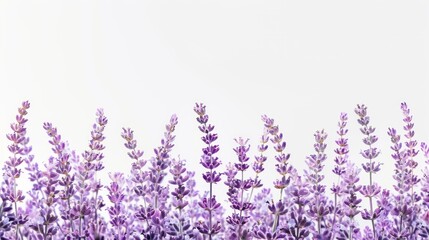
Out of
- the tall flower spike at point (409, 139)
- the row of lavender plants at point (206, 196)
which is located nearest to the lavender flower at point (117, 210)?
the row of lavender plants at point (206, 196)

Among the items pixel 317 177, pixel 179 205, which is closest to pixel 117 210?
pixel 179 205

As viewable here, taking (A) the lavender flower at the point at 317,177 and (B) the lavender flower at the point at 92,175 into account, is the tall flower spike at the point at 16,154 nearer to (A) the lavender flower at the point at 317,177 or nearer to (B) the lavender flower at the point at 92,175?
(B) the lavender flower at the point at 92,175

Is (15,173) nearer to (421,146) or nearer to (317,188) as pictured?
(317,188)

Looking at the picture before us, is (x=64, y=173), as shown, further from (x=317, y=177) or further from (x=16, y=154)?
(x=317, y=177)

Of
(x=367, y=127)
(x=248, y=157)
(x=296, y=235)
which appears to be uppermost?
(x=367, y=127)

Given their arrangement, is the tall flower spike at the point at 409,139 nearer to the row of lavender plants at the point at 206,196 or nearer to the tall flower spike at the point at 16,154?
the row of lavender plants at the point at 206,196

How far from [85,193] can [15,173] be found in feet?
0.83

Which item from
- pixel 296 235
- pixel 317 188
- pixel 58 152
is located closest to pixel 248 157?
pixel 317 188

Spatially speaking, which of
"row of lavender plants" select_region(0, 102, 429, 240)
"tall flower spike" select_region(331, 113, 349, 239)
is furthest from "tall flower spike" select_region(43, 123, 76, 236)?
"tall flower spike" select_region(331, 113, 349, 239)

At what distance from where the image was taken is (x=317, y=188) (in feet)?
7.91

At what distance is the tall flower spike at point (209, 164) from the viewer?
2.09 meters

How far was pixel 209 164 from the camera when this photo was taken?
88.0 inches

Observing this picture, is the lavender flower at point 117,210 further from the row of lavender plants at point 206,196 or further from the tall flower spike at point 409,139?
the tall flower spike at point 409,139

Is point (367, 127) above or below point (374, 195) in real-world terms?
above
